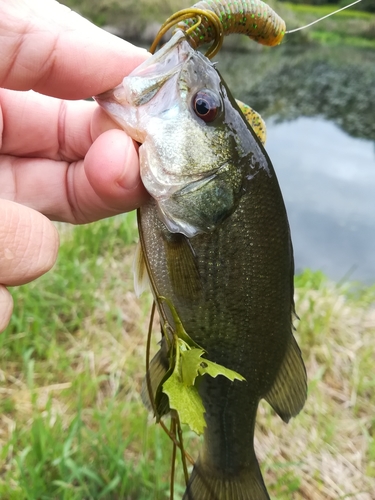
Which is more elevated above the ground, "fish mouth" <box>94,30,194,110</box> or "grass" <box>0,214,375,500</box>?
"fish mouth" <box>94,30,194,110</box>

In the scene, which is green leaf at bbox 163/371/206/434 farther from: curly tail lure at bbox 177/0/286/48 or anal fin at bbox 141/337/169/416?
curly tail lure at bbox 177/0/286/48

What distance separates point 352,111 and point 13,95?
478 inches

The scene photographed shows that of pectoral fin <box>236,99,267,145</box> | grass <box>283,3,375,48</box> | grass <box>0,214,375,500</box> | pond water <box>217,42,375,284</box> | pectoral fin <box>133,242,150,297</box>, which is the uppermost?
grass <box>283,3,375,48</box>

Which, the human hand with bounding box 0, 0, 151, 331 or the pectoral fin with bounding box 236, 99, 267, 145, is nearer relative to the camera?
the human hand with bounding box 0, 0, 151, 331

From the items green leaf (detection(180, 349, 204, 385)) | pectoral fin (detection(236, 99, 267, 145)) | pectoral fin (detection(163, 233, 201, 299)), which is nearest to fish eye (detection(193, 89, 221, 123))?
pectoral fin (detection(236, 99, 267, 145))

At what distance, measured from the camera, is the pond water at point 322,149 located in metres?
5.48

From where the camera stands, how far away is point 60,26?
113 centimetres

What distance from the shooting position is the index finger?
110cm

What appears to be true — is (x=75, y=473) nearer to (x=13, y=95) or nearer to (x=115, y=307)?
(x=115, y=307)

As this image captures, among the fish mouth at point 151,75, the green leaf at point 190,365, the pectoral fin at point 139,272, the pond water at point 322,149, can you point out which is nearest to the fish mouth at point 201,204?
the pectoral fin at point 139,272

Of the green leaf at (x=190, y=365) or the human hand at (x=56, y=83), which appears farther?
the human hand at (x=56, y=83)

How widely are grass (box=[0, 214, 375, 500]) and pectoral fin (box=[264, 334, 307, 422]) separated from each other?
64 centimetres

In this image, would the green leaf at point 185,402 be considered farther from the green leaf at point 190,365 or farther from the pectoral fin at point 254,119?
the pectoral fin at point 254,119

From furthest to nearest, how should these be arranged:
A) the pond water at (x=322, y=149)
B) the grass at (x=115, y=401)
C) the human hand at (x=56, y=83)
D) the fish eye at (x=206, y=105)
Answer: the pond water at (x=322, y=149), the grass at (x=115, y=401), the fish eye at (x=206, y=105), the human hand at (x=56, y=83)
